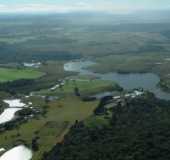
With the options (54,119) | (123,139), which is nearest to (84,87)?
(54,119)

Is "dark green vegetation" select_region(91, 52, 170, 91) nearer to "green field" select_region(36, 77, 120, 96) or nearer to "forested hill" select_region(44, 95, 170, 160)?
"green field" select_region(36, 77, 120, 96)

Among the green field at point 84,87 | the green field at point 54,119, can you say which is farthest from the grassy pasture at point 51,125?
the green field at point 84,87

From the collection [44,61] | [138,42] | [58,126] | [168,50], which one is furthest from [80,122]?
[138,42]

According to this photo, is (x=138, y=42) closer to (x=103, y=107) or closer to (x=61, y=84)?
(x=61, y=84)

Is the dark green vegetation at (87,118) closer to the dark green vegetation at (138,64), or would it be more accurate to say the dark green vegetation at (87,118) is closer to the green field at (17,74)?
the dark green vegetation at (138,64)

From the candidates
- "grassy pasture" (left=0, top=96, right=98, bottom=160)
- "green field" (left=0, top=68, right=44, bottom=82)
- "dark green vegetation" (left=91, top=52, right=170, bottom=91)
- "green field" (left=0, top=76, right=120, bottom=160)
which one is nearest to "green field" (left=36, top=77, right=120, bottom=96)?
"green field" (left=0, top=76, right=120, bottom=160)

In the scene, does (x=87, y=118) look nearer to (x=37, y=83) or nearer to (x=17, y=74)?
(x=37, y=83)
